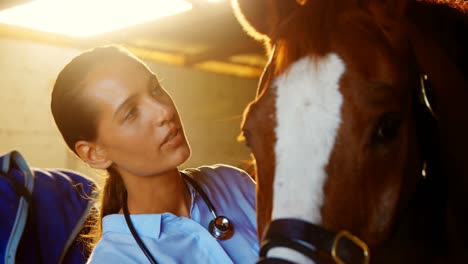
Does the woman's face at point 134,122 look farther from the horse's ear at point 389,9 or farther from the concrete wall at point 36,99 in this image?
the concrete wall at point 36,99

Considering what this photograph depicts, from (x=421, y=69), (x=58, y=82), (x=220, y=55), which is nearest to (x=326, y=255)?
(x=421, y=69)

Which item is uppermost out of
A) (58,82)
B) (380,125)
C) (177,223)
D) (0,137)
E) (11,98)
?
(380,125)

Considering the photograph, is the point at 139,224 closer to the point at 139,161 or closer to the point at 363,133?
the point at 139,161

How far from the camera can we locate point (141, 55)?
5.24 meters

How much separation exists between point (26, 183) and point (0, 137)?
235cm

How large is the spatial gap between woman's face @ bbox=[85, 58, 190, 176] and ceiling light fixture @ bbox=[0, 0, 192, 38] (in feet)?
5.22

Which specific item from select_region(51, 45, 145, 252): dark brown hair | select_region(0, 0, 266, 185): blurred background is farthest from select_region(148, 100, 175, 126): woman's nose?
select_region(0, 0, 266, 185): blurred background

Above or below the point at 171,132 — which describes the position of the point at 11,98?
below

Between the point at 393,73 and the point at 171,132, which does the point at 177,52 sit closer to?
the point at 171,132

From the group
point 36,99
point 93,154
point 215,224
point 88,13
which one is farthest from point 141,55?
point 215,224

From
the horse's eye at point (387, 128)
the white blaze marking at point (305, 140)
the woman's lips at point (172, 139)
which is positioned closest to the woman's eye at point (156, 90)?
the woman's lips at point (172, 139)

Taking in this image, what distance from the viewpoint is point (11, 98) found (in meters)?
4.06

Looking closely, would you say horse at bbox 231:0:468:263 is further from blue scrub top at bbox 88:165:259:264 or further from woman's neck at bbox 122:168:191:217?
woman's neck at bbox 122:168:191:217

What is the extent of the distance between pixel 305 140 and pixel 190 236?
0.60 m
